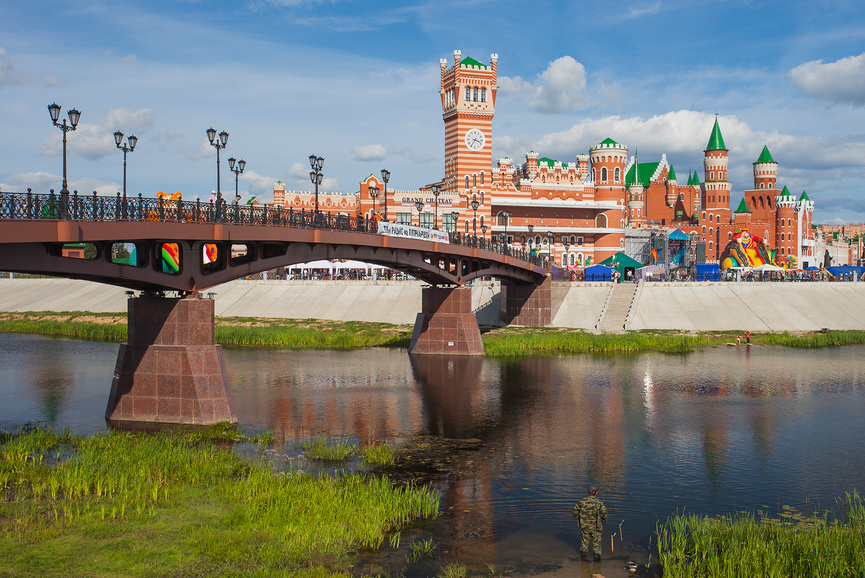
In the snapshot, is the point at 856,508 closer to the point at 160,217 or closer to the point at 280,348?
the point at 160,217

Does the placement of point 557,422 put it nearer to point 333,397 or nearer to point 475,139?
point 333,397

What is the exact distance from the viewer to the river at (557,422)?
1980 cm

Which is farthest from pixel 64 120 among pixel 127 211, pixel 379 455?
pixel 379 455

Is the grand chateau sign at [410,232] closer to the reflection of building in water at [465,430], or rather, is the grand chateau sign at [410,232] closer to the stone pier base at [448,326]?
the stone pier base at [448,326]

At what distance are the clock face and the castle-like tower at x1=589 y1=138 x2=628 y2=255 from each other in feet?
72.9

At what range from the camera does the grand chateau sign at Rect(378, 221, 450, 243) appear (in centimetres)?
4412

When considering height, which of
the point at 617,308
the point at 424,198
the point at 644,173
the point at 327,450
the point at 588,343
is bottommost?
the point at 327,450

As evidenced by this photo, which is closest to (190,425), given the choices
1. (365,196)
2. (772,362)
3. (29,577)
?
(29,577)

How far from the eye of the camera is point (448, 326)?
56500 millimetres

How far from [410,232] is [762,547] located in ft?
107

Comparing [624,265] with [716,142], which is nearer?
[624,265]

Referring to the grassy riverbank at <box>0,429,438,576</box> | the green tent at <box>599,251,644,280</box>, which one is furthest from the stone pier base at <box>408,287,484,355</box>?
the green tent at <box>599,251,644,280</box>

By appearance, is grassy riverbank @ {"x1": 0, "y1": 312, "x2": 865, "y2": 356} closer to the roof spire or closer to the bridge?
the bridge

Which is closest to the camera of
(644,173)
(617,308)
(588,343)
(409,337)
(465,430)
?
(465,430)
